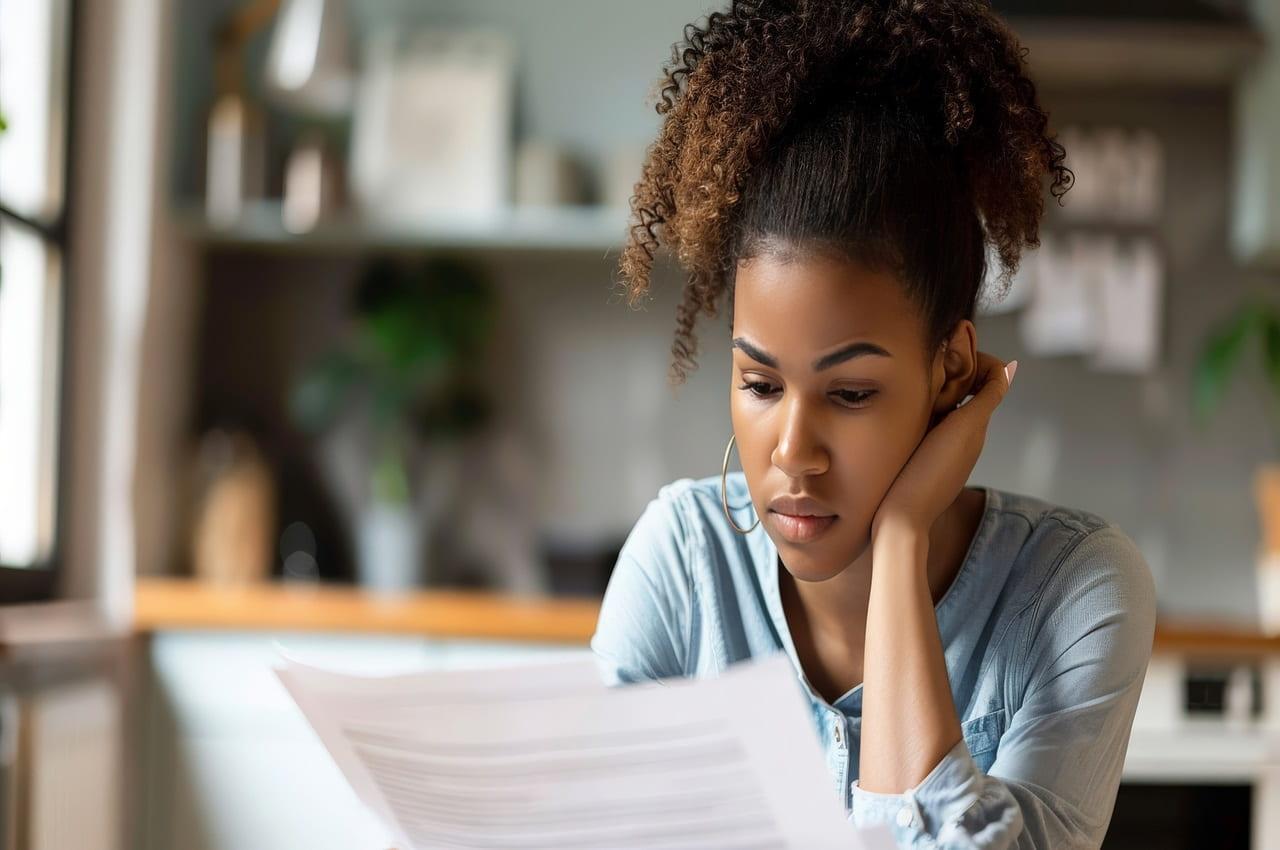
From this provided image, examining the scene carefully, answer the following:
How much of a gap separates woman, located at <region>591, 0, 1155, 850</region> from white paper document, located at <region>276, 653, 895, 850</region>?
0.48ft

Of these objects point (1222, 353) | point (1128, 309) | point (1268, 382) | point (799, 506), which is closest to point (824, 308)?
point (799, 506)

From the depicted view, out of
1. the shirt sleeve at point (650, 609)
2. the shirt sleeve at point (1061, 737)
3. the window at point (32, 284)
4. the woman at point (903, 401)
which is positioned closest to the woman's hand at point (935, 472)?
the woman at point (903, 401)

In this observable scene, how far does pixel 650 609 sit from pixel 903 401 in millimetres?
297

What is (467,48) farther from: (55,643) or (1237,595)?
(1237,595)

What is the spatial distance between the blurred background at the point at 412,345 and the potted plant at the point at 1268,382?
1 centimetres

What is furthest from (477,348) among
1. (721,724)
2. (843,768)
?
(721,724)

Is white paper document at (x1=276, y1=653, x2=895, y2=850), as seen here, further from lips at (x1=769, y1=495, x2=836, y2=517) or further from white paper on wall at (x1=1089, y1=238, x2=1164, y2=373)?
white paper on wall at (x1=1089, y1=238, x2=1164, y2=373)

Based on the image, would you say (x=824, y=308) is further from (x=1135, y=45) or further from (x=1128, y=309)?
(x=1128, y=309)

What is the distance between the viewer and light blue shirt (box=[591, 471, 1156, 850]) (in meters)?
0.82

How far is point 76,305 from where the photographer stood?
9.43 ft

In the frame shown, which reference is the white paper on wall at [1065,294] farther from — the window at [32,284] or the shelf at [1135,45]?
the window at [32,284]

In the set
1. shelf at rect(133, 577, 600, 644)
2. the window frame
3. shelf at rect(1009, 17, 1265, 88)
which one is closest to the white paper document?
shelf at rect(133, 577, 600, 644)

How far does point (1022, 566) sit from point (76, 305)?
242 cm

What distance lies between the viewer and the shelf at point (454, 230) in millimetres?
3047
